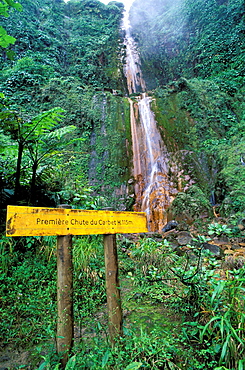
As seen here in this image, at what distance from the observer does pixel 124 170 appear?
10414 millimetres

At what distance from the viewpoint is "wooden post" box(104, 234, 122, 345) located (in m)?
2.10

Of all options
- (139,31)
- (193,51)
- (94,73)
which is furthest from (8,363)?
(139,31)

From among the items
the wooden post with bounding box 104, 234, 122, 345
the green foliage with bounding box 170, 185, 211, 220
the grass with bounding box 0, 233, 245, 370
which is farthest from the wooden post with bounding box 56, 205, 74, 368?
the green foliage with bounding box 170, 185, 211, 220

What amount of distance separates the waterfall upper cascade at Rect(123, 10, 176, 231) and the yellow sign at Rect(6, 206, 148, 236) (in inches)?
231

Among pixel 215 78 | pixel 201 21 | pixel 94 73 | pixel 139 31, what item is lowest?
pixel 215 78

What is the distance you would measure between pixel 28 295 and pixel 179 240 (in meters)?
4.32

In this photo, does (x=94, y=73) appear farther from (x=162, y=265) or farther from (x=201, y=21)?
(x=162, y=265)

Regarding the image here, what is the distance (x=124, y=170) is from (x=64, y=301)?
8.66 meters

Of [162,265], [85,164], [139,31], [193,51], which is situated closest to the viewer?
[162,265]

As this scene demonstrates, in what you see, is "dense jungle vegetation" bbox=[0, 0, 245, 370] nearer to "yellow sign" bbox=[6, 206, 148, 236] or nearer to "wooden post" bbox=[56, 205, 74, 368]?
"wooden post" bbox=[56, 205, 74, 368]

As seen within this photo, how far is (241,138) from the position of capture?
10.0 m

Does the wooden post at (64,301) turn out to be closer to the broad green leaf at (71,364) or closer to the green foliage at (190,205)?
the broad green leaf at (71,364)

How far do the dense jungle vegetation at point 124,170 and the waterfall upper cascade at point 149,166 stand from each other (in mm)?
419

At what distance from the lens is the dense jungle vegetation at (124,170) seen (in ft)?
7.02
